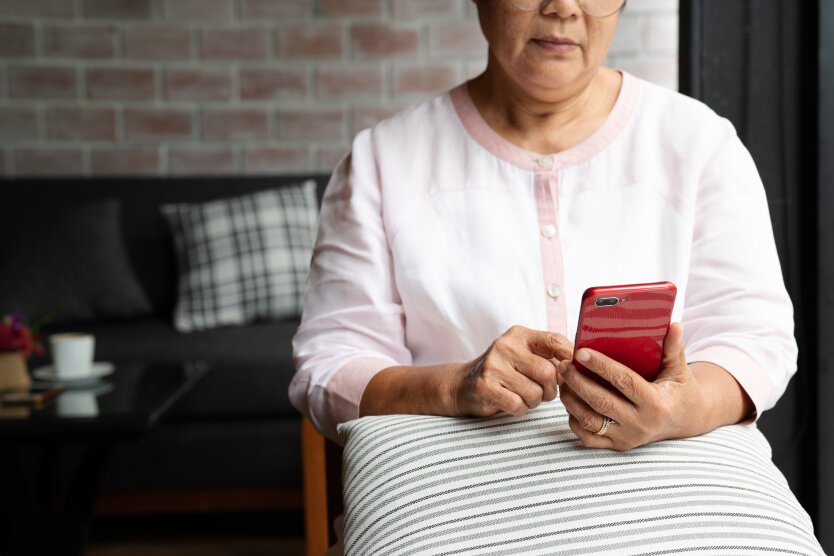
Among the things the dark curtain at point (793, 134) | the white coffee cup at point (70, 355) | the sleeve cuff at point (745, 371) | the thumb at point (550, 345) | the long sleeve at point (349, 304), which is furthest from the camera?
the white coffee cup at point (70, 355)

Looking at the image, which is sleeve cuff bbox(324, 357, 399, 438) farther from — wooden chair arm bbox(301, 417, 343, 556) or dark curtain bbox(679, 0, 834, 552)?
dark curtain bbox(679, 0, 834, 552)

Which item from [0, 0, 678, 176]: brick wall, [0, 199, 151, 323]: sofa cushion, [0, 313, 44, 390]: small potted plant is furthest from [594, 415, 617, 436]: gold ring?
[0, 0, 678, 176]: brick wall

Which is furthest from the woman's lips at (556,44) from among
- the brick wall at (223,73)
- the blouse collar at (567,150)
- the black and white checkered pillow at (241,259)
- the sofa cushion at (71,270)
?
the brick wall at (223,73)

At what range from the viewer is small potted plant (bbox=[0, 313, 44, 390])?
1677mm

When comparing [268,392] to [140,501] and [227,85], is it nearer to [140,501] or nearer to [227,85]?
[140,501]

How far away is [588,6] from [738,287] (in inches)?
14.1

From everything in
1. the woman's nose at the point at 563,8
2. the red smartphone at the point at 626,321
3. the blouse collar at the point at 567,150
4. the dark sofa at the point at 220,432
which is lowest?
the dark sofa at the point at 220,432

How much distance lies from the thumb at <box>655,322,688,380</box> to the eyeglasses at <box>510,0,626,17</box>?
41 cm

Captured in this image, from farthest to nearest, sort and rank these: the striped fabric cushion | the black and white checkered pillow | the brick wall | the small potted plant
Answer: the brick wall
the black and white checkered pillow
the small potted plant
the striped fabric cushion

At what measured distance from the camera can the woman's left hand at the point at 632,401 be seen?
67cm

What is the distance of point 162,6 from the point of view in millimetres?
2877

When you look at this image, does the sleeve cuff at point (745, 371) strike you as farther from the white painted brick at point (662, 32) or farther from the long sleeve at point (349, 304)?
the white painted brick at point (662, 32)

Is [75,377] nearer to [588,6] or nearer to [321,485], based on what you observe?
[321,485]

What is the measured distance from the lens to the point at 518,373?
0.75m
